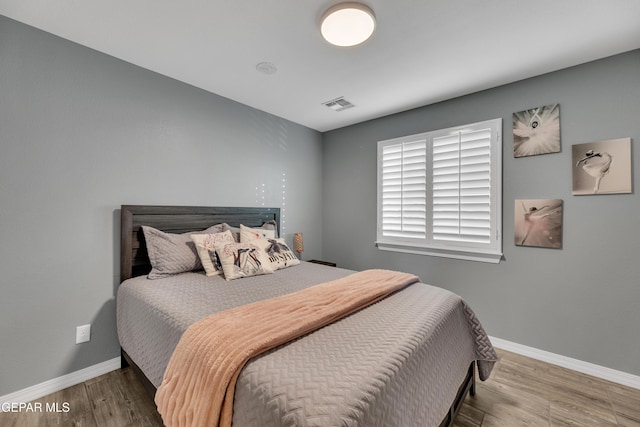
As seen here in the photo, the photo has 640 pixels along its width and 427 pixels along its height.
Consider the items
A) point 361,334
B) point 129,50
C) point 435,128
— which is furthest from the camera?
point 435,128

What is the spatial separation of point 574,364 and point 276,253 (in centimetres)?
266

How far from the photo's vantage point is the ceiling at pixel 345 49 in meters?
1.65

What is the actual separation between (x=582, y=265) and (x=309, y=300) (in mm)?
2304

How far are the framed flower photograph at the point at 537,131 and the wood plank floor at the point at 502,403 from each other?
6.07 ft

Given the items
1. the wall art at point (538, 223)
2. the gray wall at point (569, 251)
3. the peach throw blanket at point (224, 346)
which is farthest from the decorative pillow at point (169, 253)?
the wall art at point (538, 223)

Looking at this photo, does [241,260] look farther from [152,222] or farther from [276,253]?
[152,222]

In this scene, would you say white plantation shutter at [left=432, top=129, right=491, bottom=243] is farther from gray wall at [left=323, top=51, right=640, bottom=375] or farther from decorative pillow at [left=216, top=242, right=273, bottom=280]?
decorative pillow at [left=216, top=242, right=273, bottom=280]

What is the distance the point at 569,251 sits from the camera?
2.28m

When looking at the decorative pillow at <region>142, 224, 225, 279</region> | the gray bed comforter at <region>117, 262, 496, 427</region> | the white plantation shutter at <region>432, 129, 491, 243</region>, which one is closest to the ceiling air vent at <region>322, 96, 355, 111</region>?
the white plantation shutter at <region>432, 129, 491, 243</region>

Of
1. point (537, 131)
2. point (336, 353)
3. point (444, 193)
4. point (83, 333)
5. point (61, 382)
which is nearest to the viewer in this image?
point (336, 353)

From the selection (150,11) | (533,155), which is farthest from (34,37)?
(533,155)

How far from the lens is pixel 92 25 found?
6.01 ft

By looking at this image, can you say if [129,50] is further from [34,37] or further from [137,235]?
[137,235]

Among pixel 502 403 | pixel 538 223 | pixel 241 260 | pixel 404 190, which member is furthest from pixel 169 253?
pixel 538 223
